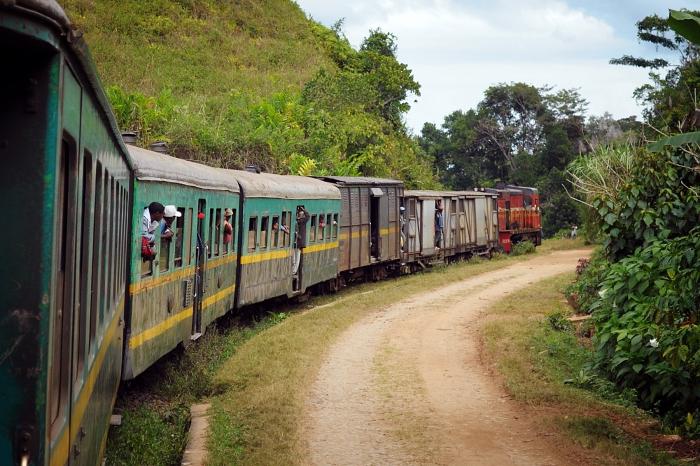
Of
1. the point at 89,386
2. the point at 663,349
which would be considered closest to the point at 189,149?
the point at 663,349

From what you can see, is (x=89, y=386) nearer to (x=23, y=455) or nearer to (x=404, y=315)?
(x=23, y=455)

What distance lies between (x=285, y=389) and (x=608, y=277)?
4142 mm

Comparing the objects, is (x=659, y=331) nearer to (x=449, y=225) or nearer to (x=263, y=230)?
(x=263, y=230)

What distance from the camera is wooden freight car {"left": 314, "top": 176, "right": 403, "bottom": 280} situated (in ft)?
74.4

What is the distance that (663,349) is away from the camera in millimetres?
8938

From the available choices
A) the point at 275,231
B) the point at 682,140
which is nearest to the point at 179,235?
the point at 682,140

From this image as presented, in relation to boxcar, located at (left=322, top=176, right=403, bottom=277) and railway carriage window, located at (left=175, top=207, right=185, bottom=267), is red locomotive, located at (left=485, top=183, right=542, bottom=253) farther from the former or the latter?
railway carriage window, located at (left=175, top=207, right=185, bottom=267)

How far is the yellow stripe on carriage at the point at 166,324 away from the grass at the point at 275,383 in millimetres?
812

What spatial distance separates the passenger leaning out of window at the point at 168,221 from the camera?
9695 millimetres

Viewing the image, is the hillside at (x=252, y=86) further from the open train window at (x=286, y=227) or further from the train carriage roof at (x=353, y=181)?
the open train window at (x=286, y=227)

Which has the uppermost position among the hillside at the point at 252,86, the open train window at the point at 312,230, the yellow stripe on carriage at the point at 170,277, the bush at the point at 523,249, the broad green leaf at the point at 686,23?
the hillside at the point at 252,86

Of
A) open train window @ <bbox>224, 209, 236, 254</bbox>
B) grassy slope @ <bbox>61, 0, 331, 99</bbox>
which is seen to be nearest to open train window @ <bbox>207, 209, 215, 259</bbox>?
open train window @ <bbox>224, 209, 236, 254</bbox>

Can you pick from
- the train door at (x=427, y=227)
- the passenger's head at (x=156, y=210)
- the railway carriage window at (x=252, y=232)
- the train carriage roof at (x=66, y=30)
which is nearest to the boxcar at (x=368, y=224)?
the train door at (x=427, y=227)

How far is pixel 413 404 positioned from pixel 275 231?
7371 mm
